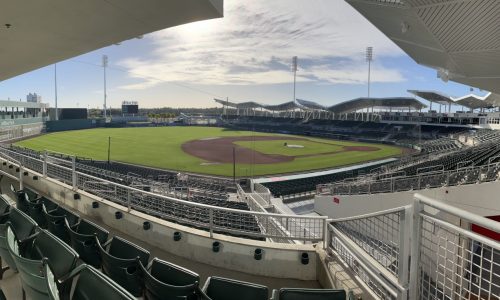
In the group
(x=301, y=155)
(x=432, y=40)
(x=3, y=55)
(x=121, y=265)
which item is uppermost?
(x=432, y=40)

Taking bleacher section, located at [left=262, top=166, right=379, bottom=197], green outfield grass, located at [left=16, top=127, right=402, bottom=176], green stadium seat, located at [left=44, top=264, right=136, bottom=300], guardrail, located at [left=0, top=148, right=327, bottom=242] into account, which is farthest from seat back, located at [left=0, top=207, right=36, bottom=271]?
green outfield grass, located at [left=16, top=127, right=402, bottom=176]

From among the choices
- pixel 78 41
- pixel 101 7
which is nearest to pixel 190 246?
pixel 101 7

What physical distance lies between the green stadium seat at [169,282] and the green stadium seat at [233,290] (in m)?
0.12

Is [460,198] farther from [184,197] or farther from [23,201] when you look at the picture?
[23,201]

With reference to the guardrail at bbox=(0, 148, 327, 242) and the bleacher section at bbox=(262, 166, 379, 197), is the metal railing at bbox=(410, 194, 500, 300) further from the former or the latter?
the bleacher section at bbox=(262, 166, 379, 197)

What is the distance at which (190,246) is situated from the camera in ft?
15.4

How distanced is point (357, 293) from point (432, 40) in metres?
15.0

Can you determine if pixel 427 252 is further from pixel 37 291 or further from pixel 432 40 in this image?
pixel 432 40

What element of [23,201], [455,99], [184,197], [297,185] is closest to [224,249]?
[23,201]

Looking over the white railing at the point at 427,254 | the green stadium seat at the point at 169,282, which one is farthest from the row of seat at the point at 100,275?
the white railing at the point at 427,254

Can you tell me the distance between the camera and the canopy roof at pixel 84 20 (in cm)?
462

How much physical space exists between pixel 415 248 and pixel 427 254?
0.11 metres

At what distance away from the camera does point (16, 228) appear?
12.8 feet

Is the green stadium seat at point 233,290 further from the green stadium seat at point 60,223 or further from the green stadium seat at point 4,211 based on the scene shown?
the green stadium seat at point 4,211
